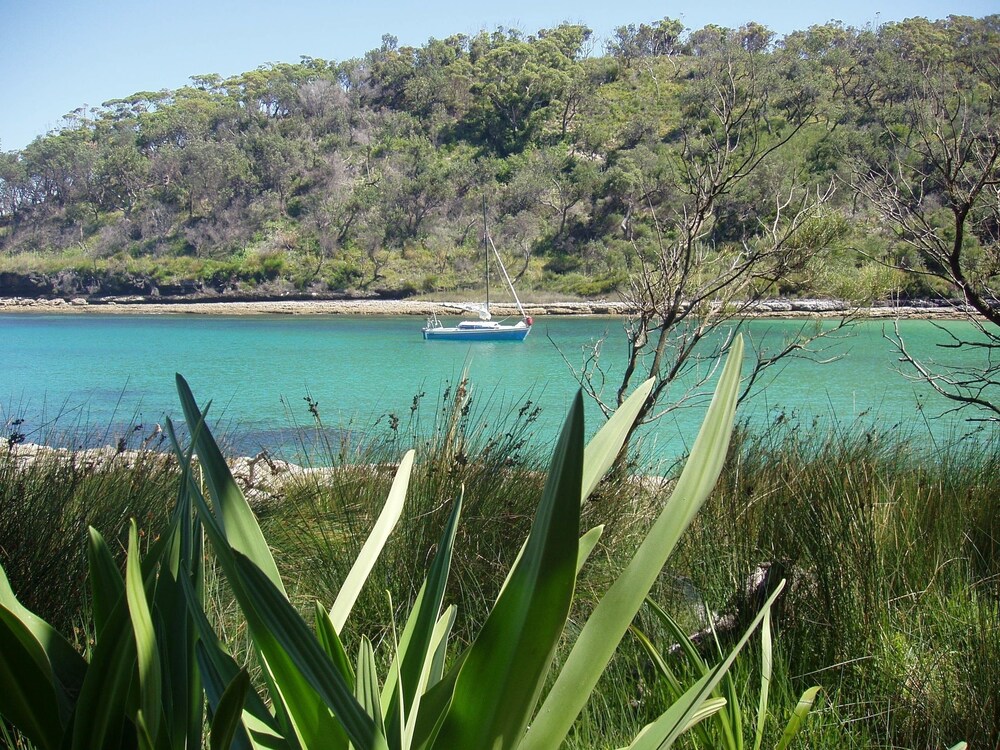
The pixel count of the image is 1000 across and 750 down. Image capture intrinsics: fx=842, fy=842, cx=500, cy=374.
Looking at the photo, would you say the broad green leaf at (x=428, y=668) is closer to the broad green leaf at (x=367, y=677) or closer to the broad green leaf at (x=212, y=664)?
the broad green leaf at (x=367, y=677)

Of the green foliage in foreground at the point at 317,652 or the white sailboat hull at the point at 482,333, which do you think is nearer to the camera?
the green foliage in foreground at the point at 317,652

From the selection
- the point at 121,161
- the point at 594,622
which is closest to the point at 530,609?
the point at 594,622

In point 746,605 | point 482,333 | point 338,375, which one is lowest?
point 482,333

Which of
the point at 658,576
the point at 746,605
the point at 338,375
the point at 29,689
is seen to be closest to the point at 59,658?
the point at 29,689

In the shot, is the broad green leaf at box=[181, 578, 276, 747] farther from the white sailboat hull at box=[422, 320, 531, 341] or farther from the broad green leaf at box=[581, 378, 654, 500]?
the white sailboat hull at box=[422, 320, 531, 341]

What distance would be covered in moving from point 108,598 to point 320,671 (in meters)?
0.36

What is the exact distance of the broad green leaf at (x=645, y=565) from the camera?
837 millimetres

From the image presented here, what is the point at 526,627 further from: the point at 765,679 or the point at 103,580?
the point at 765,679

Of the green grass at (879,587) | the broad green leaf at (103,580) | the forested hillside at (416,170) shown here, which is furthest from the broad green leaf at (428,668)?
the forested hillside at (416,170)

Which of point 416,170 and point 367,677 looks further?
point 416,170

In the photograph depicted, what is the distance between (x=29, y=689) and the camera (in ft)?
2.82

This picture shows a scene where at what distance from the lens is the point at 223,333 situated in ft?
102

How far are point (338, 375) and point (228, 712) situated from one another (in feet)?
61.0

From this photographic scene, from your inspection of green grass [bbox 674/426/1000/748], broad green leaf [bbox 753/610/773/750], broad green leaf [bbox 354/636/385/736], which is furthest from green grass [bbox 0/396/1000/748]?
broad green leaf [bbox 354/636/385/736]
